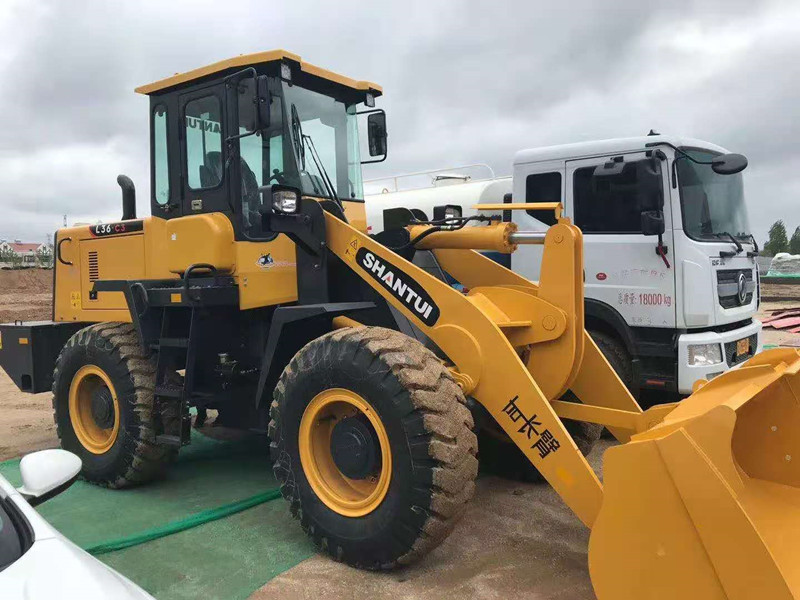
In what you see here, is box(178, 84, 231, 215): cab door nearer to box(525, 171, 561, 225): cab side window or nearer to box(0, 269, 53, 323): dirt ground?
box(525, 171, 561, 225): cab side window

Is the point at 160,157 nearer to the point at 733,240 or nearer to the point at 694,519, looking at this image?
the point at 694,519

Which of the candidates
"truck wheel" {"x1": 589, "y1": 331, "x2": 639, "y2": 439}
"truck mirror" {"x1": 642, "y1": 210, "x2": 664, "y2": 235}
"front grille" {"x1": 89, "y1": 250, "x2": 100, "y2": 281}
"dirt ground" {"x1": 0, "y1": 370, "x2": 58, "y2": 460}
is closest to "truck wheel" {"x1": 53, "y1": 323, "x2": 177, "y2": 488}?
"front grille" {"x1": 89, "y1": 250, "x2": 100, "y2": 281}

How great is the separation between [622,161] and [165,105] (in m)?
3.94

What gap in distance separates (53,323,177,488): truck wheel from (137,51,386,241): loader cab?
1117 mm

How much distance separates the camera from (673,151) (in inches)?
232

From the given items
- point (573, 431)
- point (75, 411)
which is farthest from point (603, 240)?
point (75, 411)

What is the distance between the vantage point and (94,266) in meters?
A: 5.97

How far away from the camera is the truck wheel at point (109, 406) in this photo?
4.97 metres

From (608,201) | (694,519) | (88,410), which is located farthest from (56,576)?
(608,201)

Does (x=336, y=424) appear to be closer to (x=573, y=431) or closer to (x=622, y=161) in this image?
(x=573, y=431)

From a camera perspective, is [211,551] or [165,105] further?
[165,105]

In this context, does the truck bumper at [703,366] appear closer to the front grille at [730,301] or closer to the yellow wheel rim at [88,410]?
the front grille at [730,301]

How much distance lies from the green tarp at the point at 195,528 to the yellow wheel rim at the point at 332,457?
1.35ft

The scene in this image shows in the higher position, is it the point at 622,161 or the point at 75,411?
the point at 622,161
